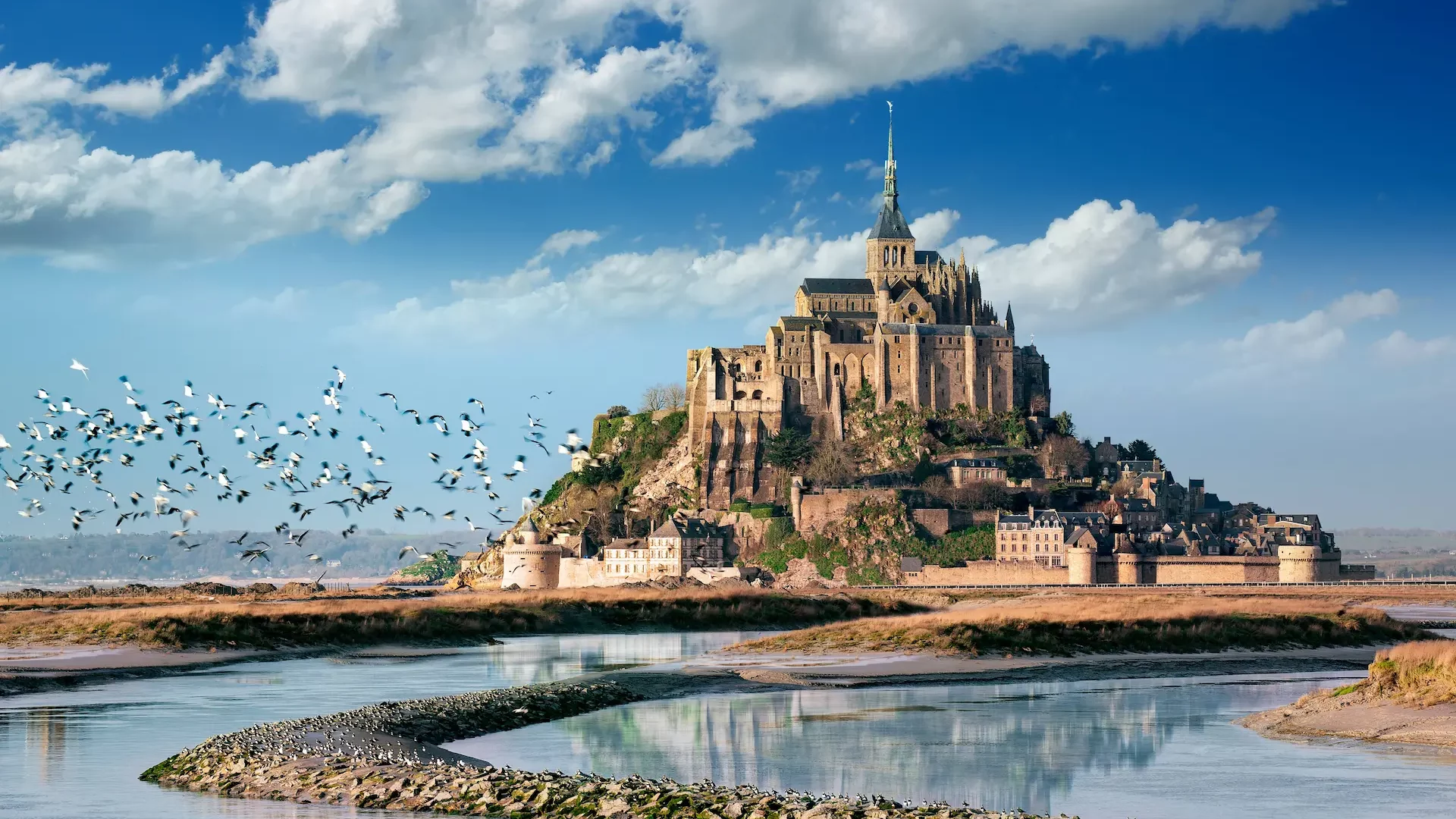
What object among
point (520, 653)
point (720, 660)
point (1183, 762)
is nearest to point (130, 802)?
point (1183, 762)

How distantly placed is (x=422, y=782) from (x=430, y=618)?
3699cm

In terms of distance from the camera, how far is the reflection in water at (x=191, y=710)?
18.6m

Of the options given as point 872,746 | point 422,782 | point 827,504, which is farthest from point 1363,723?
point 827,504

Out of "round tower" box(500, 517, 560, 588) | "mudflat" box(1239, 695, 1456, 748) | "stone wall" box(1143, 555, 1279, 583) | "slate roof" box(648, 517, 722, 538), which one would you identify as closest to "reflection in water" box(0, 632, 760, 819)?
"mudflat" box(1239, 695, 1456, 748)

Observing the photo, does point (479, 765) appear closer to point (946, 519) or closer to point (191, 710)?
point (191, 710)

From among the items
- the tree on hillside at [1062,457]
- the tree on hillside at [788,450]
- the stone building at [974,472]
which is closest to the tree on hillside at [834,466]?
the tree on hillside at [788,450]

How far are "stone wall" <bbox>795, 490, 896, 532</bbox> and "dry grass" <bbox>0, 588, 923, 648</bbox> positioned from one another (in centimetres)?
2441

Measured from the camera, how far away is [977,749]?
22.9 metres

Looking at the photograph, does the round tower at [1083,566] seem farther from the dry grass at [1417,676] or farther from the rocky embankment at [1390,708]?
the dry grass at [1417,676]

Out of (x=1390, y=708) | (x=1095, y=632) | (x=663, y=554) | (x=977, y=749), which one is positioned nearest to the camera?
(x=977, y=749)

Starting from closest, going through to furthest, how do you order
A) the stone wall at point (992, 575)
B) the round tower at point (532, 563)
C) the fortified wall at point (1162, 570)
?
the fortified wall at point (1162, 570), the stone wall at point (992, 575), the round tower at point (532, 563)

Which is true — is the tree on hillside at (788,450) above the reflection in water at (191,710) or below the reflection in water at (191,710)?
above

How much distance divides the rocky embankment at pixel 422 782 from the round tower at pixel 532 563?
72800mm

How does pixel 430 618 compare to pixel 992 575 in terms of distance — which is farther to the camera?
pixel 992 575
